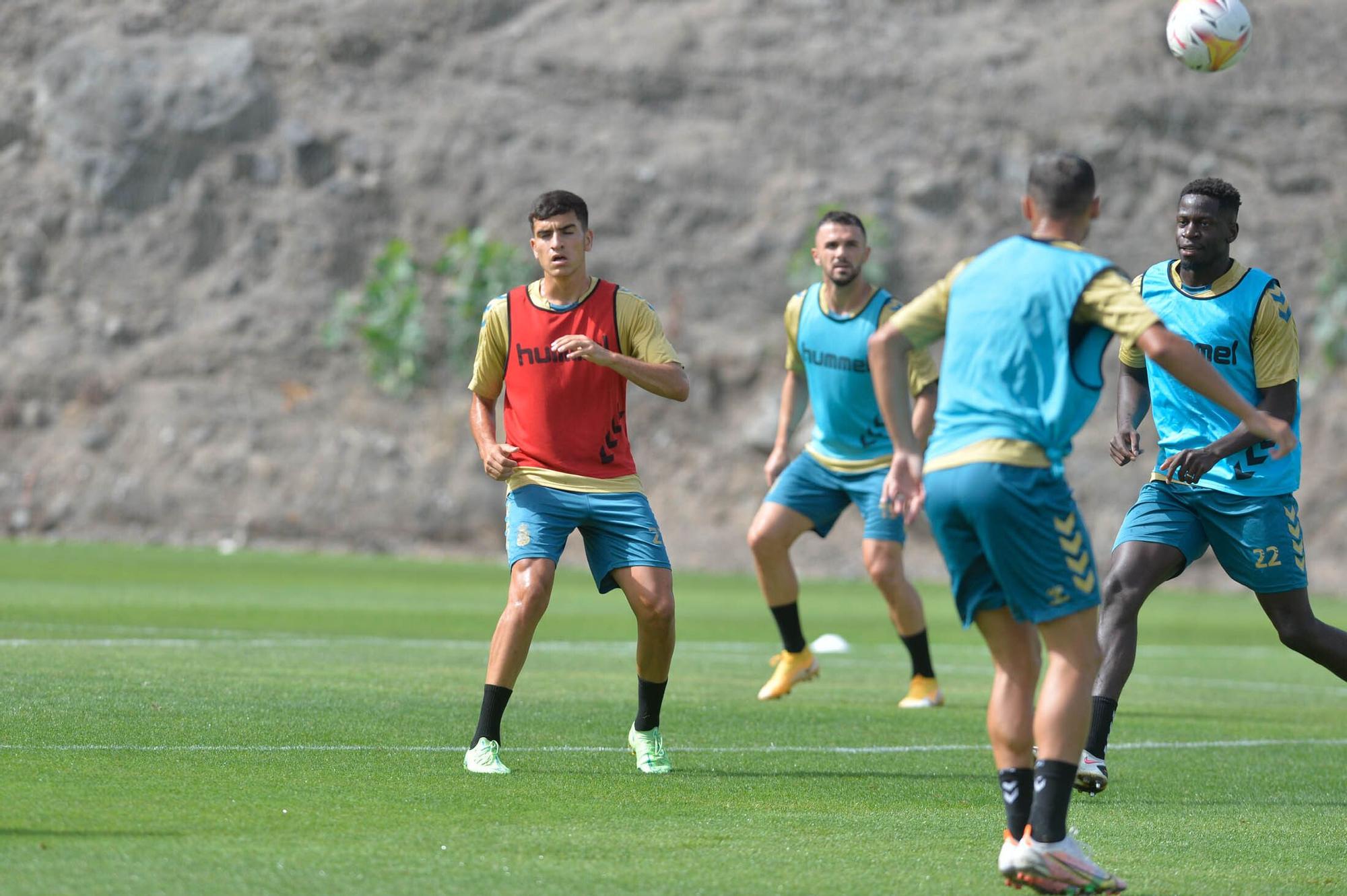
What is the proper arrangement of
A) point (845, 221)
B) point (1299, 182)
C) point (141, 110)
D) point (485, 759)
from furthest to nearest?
point (1299, 182), point (141, 110), point (845, 221), point (485, 759)

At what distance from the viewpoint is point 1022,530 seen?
17.3 ft

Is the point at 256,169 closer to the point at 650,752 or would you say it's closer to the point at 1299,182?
the point at 1299,182

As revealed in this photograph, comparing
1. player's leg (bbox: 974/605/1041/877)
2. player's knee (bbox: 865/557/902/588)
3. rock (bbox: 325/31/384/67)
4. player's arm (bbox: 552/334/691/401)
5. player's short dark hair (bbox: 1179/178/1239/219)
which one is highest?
rock (bbox: 325/31/384/67)

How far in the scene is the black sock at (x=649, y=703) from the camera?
7.64 metres

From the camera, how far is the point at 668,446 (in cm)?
3875

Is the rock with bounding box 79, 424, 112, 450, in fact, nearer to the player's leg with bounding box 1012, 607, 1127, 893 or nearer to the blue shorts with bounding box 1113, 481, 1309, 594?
the blue shorts with bounding box 1113, 481, 1309, 594

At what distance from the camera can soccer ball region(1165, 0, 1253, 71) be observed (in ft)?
30.5

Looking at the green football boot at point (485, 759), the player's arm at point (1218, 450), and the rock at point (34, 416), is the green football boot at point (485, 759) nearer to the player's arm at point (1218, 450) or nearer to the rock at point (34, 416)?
the player's arm at point (1218, 450)

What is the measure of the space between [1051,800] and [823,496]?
572cm

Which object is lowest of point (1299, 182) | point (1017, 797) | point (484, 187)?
point (1017, 797)

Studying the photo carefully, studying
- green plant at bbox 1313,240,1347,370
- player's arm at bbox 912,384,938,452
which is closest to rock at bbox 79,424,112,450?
green plant at bbox 1313,240,1347,370

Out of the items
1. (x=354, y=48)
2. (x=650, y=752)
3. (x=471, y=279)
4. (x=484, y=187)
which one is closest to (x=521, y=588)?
(x=650, y=752)

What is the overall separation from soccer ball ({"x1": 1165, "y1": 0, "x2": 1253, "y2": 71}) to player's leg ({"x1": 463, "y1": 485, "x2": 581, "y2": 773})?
4247mm

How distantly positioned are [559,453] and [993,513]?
2.82 m
